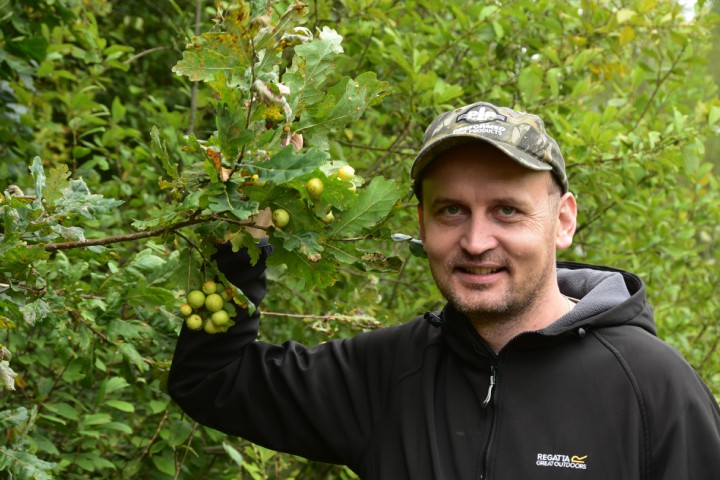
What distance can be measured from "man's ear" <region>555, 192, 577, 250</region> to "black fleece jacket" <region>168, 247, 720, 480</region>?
154 millimetres

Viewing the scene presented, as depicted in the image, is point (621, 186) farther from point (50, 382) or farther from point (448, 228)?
point (50, 382)

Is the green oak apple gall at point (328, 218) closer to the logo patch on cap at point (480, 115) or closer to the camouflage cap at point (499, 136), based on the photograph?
the camouflage cap at point (499, 136)

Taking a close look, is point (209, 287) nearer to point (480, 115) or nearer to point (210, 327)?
point (210, 327)

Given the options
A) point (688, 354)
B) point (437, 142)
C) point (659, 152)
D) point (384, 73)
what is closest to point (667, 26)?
point (659, 152)

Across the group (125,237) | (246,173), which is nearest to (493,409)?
(246,173)

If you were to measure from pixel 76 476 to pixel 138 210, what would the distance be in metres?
1.55

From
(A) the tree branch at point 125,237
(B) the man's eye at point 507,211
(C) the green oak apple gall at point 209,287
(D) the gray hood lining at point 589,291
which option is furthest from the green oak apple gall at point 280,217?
(D) the gray hood lining at point 589,291

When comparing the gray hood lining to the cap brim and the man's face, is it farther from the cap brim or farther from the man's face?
the cap brim

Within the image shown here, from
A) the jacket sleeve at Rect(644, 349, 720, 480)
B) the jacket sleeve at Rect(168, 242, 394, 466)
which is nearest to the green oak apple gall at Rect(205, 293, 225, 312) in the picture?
the jacket sleeve at Rect(168, 242, 394, 466)

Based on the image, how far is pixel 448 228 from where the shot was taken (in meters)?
2.28

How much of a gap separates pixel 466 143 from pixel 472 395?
2.07 ft

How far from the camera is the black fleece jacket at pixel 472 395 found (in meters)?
2.01

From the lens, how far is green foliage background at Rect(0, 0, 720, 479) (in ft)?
6.33

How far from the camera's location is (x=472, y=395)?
2.25 meters
